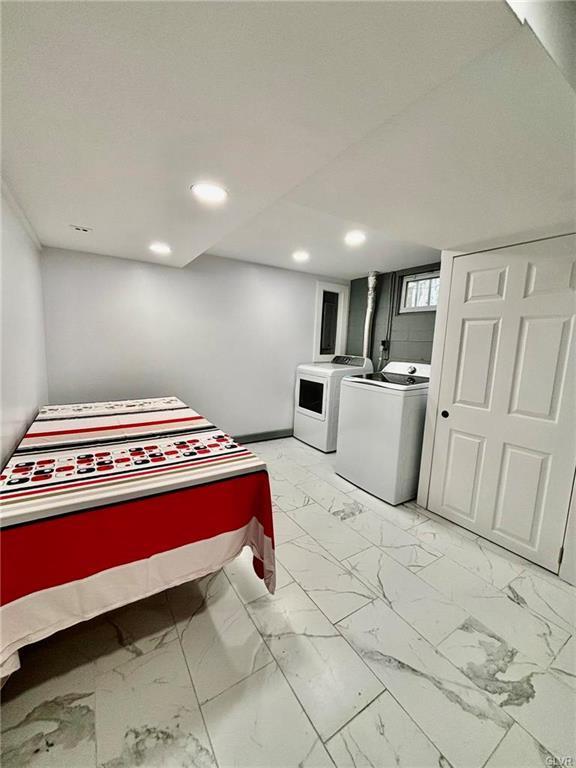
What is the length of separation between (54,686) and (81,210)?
233 cm

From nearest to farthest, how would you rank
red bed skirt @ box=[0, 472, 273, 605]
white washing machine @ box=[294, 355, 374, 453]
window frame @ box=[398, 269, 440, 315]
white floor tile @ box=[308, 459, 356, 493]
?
1. red bed skirt @ box=[0, 472, 273, 605]
2. white floor tile @ box=[308, 459, 356, 493]
3. window frame @ box=[398, 269, 440, 315]
4. white washing machine @ box=[294, 355, 374, 453]

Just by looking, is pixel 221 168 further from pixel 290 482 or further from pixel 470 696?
pixel 290 482

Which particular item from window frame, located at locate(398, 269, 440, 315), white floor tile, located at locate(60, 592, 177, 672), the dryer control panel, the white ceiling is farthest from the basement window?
white floor tile, located at locate(60, 592, 177, 672)

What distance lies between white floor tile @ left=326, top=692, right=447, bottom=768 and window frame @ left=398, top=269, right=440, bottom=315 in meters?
3.22

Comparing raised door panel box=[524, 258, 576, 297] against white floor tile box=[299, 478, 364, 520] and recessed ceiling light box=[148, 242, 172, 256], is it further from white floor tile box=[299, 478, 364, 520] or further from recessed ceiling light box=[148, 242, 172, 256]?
recessed ceiling light box=[148, 242, 172, 256]

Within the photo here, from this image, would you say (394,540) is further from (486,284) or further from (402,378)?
(486,284)

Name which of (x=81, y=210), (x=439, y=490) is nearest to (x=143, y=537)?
(x=81, y=210)

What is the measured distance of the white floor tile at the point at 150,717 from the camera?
0.99 metres

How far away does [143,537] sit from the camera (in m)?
1.18

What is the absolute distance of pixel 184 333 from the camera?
3371mm

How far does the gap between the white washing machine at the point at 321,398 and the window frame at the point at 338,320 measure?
0.56ft

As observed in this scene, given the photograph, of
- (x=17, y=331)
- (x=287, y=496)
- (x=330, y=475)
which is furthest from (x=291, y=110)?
(x=330, y=475)

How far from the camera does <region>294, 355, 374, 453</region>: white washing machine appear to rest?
3.69m

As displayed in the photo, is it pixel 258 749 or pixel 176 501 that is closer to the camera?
pixel 258 749
